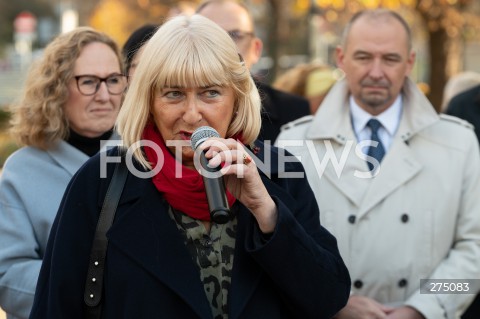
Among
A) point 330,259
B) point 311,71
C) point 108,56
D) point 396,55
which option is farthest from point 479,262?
point 311,71

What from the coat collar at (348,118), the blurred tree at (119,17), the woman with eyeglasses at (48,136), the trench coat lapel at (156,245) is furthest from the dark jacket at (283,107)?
the blurred tree at (119,17)

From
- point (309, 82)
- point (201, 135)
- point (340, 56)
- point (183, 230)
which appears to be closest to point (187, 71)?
→ point (201, 135)

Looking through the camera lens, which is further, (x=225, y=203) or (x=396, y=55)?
(x=396, y=55)

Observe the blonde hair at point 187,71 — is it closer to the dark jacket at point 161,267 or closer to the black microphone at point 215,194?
the dark jacket at point 161,267

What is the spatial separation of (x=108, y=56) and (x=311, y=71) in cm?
367

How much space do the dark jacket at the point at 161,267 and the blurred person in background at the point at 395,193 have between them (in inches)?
51.3

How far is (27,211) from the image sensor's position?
4.52 meters

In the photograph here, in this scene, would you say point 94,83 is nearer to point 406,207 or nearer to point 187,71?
point 187,71

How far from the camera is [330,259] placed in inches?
134

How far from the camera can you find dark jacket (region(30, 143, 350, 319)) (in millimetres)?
3215

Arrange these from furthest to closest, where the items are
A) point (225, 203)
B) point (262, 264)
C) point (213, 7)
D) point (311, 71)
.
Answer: point (311, 71) → point (213, 7) → point (262, 264) → point (225, 203)

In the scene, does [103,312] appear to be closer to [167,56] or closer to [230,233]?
[230,233]

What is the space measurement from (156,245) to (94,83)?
1838 mm

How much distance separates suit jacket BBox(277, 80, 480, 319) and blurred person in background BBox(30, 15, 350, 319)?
1.36 meters
